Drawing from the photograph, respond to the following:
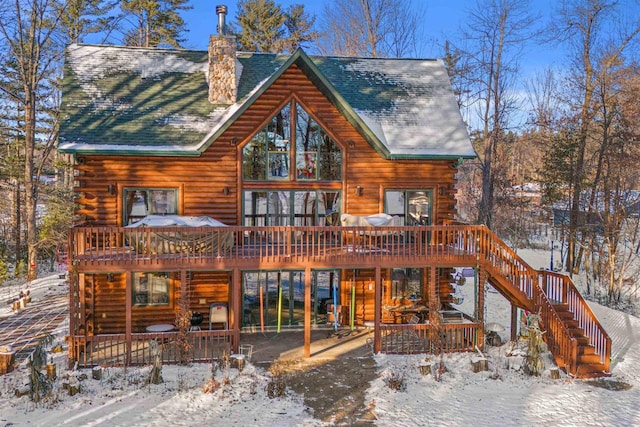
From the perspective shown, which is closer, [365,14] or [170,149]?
[170,149]

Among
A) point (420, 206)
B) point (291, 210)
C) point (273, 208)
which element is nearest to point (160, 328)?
point (273, 208)

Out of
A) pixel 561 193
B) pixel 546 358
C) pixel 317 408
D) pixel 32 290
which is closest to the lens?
pixel 317 408

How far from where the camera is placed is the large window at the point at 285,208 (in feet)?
50.8

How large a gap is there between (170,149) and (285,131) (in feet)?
12.1

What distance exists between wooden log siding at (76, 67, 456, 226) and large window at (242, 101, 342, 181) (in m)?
0.24

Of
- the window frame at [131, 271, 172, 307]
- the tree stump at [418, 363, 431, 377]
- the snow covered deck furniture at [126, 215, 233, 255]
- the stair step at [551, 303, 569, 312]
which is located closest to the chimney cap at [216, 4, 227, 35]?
the snow covered deck furniture at [126, 215, 233, 255]

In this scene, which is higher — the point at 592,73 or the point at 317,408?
the point at 592,73

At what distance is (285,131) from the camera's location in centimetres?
1546

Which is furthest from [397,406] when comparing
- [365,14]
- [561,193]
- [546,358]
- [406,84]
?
[365,14]

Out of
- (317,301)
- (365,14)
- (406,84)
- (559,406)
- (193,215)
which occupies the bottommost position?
(559,406)

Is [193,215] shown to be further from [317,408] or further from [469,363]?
[469,363]

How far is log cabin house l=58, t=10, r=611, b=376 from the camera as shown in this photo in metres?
13.1

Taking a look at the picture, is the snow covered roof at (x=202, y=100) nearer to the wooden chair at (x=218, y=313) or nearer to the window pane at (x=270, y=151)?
the window pane at (x=270, y=151)

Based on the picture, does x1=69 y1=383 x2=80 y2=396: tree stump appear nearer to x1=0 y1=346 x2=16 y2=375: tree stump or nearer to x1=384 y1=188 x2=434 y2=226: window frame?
x1=0 y1=346 x2=16 y2=375: tree stump
